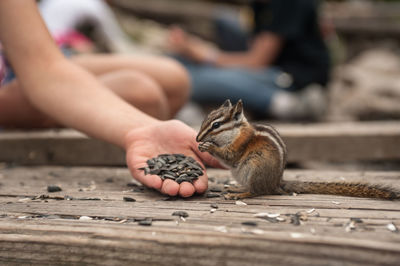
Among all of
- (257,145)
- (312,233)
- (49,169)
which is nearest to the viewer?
(312,233)

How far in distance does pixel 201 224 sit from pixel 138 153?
2.05 feet

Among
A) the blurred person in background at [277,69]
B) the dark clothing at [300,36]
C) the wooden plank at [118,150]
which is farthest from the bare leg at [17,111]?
the dark clothing at [300,36]

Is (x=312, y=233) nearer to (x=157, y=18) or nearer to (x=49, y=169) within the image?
(x=49, y=169)

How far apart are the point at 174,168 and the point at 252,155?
341mm

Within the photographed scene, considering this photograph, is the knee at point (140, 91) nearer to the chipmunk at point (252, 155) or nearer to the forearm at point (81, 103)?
the forearm at point (81, 103)

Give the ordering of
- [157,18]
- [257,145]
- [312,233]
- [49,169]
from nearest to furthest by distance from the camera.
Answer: [312,233] → [257,145] → [49,169] → [157,18]

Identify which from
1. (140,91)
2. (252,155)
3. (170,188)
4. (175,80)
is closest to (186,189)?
(170,188)

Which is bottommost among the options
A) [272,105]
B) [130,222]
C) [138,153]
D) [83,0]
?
[130,222]

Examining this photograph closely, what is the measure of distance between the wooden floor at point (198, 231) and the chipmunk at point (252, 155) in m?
0.06

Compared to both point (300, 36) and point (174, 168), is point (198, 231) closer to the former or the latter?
point (174, 168)

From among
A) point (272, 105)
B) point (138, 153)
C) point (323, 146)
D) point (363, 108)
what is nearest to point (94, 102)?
point (138, 153)

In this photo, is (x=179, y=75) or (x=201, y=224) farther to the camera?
(x=179, y=75)

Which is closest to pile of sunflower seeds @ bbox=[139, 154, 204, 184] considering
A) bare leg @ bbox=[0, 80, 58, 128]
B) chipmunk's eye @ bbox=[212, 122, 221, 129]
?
chipmunk's eye @ bbox=[212, 122, 221, 129]

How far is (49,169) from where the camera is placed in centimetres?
268
